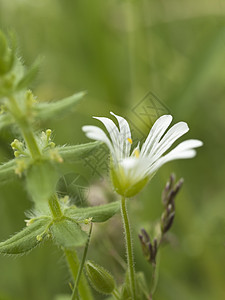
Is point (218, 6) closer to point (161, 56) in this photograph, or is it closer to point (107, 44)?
point (161, 56)

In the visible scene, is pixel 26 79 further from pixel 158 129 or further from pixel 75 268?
pixel 75 268

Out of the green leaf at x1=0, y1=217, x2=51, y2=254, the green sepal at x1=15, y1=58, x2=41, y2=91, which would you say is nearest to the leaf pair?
the green leaf at x1=0, y1=217, x2=51, y2=254

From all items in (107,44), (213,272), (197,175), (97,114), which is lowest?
(213,272)

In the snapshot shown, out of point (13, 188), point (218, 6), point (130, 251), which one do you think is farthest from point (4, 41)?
point (218, 6)

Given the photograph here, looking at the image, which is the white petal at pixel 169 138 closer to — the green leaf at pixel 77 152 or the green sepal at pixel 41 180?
the green leaf at pixel 77 152

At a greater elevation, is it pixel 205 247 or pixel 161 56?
pixel 161 56

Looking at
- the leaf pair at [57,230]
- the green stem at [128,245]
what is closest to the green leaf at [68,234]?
the leaf pair at [57,230]

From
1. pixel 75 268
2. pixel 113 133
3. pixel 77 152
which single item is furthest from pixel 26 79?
pixel 75 268
